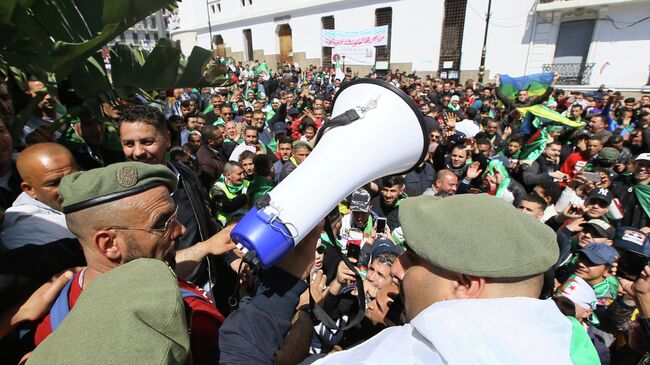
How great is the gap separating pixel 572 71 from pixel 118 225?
2269cm

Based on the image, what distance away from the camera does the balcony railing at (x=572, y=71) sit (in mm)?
17877

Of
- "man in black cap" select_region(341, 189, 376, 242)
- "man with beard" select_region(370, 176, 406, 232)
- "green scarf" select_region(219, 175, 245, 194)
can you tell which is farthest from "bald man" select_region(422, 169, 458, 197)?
"green scarf" select_region(219, 175, 245, 194)

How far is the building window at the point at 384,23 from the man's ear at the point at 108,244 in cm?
2405

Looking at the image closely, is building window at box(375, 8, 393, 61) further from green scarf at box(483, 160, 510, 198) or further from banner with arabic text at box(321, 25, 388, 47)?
green scarf at box(483, 160, 510, 198)

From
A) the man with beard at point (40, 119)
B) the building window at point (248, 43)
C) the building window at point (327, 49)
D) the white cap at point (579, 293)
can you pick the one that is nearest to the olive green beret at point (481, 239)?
the white cap at point (579, 293)

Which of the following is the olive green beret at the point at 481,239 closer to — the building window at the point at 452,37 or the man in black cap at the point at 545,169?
the man in black cap at the point at 545,169

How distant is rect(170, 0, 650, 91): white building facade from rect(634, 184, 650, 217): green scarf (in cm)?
1554

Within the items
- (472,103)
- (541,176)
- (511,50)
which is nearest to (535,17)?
(511,50)

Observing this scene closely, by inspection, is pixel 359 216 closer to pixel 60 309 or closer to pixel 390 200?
pixel 390 200

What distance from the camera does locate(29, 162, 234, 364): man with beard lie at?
1.18 m

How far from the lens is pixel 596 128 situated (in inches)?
253

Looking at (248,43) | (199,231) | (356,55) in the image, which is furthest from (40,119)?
(248,43)

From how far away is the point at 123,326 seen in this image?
620 mm

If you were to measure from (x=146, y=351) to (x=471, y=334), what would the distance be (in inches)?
26.1
